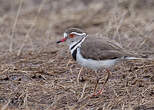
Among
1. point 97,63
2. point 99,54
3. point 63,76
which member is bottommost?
point 63,76

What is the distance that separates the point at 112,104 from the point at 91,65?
0.68 metres

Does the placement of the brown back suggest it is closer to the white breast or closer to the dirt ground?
the white breast

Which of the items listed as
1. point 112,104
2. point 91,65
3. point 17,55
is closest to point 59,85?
point 91,65

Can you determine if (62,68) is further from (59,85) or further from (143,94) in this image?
(143,94)

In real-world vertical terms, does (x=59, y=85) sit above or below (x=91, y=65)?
below

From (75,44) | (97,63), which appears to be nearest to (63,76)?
(75,44)

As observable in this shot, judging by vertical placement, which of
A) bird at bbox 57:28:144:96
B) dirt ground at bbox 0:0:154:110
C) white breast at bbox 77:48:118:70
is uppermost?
bird at bbox 57:28:144:96

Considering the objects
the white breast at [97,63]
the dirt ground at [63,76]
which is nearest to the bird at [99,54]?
the white breast at [97,63]

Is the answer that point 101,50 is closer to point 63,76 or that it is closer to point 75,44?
point 75,44

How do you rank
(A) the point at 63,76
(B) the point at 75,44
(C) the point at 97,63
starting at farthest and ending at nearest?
(A) the point at 63,76
(B) the point at 75,44
(C) the point at 97,63

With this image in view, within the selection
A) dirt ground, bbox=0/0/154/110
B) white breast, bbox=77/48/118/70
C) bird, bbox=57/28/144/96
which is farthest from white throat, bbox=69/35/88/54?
dirt ground, bbox=0/0/154/110

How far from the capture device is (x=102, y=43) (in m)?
5.61

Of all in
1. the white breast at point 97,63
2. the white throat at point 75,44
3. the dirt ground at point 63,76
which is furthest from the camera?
the white throat at point 75,44

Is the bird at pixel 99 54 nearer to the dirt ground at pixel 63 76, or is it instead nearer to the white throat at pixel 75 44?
the white throat at pixel 75 44
